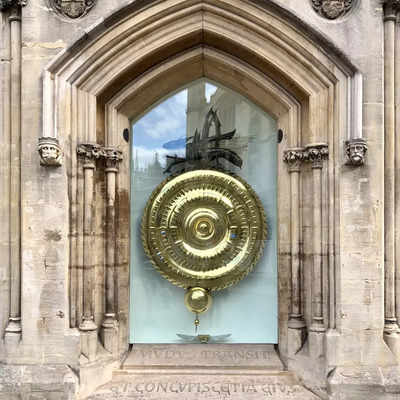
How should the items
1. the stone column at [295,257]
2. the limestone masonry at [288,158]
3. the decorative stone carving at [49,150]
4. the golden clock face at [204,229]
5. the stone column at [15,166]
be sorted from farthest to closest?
the golden clock face at [204,229], the stone column at [295,257], the stone column at [15,166], the limestone masonry at [288,158], the decorative stone carving at [49,150]

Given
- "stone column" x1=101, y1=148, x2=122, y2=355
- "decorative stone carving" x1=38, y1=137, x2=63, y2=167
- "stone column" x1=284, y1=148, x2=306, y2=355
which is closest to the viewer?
"decorative stone carving" x1=38, y1=137, x2=63, y2=167

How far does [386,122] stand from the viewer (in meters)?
3.49

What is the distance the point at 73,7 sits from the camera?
3.44 metres

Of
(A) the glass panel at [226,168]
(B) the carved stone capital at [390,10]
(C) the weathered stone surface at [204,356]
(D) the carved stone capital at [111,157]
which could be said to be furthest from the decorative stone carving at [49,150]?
(B) the carved stone capital at [390,10]

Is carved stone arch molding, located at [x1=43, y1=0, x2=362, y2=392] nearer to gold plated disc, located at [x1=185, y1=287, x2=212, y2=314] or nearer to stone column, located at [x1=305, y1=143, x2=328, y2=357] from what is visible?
stone column, located at [x1=305, y1=143, x2=328, y2=357]

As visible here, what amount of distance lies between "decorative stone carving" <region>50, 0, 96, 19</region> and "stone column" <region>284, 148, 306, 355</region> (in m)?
2.56

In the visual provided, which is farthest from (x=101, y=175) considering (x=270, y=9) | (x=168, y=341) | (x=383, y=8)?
(x=383, y=8)

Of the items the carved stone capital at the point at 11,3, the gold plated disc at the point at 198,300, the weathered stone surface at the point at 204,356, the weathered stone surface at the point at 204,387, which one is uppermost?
the carved stone capital at the point at 11,3

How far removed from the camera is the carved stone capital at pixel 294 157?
3743 mm

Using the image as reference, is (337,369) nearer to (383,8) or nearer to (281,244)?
(281,244)

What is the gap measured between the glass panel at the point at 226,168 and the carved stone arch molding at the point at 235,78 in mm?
170

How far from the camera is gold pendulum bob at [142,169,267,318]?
13.3 feet

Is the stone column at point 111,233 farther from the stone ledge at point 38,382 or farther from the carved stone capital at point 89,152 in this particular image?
the stone ledge at point 38,382

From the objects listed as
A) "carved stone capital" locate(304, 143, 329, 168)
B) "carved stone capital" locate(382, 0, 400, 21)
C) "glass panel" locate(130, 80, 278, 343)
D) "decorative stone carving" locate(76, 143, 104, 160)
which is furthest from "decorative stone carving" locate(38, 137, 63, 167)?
"carved stone capital" locate(382, 0, 400, 21)
